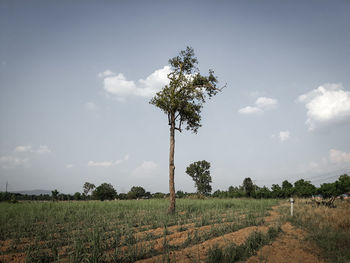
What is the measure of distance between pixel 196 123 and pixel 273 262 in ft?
43.8

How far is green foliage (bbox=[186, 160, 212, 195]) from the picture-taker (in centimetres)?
6812

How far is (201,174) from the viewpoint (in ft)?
224

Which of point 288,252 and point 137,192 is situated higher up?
point 288,252

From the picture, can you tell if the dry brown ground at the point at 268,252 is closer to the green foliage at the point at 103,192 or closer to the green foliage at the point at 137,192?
the green foliage at the point at 103,192

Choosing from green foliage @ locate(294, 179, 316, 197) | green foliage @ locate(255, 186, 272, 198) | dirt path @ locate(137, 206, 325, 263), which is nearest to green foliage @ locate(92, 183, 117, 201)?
green foliage @ locate(255, 186, 272, 198)

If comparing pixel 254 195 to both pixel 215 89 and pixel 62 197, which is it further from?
pixel 62 197

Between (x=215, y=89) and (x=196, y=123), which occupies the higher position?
(x=215, y=89)

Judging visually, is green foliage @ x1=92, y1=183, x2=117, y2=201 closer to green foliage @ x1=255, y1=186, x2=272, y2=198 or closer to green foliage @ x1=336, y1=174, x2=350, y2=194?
green foliage @ x1=255, y1=186, x2=272, y2=198

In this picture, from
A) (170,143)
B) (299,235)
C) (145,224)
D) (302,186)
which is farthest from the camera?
(302,186)

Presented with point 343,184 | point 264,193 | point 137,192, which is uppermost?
point 343,184

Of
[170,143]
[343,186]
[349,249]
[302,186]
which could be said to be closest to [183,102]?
[170,143]

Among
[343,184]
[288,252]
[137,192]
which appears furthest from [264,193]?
[137,192]

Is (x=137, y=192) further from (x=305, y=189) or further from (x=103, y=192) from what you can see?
(x=305, y=189)

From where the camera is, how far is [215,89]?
16.8 m
